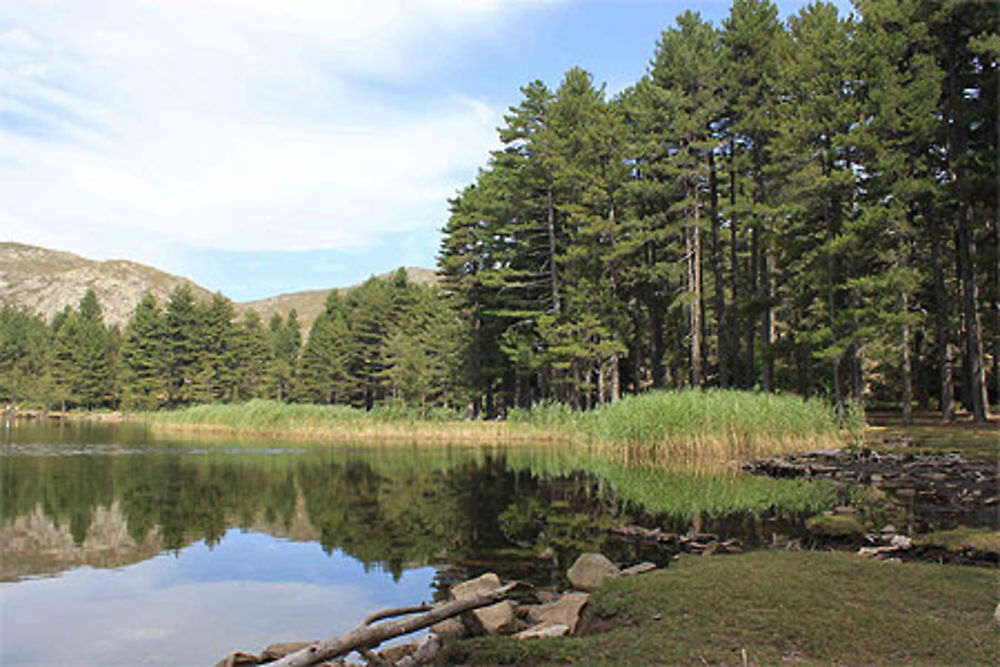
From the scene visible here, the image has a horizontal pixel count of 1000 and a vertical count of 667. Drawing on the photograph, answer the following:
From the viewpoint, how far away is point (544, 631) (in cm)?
606

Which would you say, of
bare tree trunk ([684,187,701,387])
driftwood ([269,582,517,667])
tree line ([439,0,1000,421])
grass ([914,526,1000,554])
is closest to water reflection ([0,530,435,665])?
driftwood ([269,582,517,667])

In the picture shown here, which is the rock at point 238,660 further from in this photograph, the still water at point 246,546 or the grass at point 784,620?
the grass at point 784,620

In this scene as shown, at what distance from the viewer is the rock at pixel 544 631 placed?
5922 mm

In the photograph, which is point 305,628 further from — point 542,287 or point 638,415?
point 542,287

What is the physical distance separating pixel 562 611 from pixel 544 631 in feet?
2.13

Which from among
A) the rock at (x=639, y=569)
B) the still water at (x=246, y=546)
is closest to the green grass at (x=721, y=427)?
the still water at (x=246, y=546)

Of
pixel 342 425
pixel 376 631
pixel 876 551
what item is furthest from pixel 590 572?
pixel 342 425

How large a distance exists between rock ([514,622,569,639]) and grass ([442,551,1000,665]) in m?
0.29

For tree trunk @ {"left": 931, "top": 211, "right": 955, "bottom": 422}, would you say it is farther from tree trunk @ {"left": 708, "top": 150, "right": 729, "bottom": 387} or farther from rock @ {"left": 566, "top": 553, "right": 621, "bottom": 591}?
rock @ {"left": 566, "top": 553, "right": 621, "bottom": 591}

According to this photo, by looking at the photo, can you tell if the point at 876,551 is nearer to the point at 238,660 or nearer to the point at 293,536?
the point at 238,660

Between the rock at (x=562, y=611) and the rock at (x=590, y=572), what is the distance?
0.82 meters

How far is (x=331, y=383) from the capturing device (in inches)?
2997

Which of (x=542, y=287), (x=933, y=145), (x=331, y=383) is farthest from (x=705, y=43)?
(x=331, y=383)

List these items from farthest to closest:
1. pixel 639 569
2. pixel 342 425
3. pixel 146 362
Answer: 1. pixel 146 362
2. pixel 342 425
3. pixel 639 569
